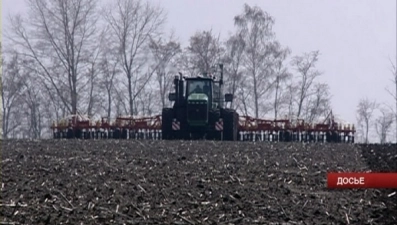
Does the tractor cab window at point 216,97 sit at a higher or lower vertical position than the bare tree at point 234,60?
lower

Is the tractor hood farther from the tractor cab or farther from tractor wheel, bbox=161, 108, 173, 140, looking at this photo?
tractor wheel, bbox=161, 108, 173, 140

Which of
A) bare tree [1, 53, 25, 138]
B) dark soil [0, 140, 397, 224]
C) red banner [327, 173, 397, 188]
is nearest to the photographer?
dark soil [0, 140, 397, 224]

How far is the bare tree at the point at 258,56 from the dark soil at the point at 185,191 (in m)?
12.5

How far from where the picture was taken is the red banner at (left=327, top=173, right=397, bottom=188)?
851 cm

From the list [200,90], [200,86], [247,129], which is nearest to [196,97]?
[200,90]

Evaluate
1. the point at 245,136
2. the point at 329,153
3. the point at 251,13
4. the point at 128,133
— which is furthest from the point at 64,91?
the point at 329,153

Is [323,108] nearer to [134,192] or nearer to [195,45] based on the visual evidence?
[195,45]

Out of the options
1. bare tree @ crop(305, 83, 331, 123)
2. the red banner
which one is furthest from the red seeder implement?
the red banner

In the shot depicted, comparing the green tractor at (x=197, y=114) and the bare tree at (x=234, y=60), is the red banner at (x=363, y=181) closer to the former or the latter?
the green tractor at (x=197, y=114)

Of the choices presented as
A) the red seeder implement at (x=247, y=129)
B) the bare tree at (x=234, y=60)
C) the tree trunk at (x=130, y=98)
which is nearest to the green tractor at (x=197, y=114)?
the red seeder implement at (x=247, y=129)

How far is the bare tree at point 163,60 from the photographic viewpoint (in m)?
26.0

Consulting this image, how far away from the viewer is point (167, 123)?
2348 centimetres

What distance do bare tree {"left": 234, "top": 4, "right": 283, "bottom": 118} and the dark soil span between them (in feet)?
A: 41.0

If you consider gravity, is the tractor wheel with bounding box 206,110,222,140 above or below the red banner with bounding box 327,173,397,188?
above
